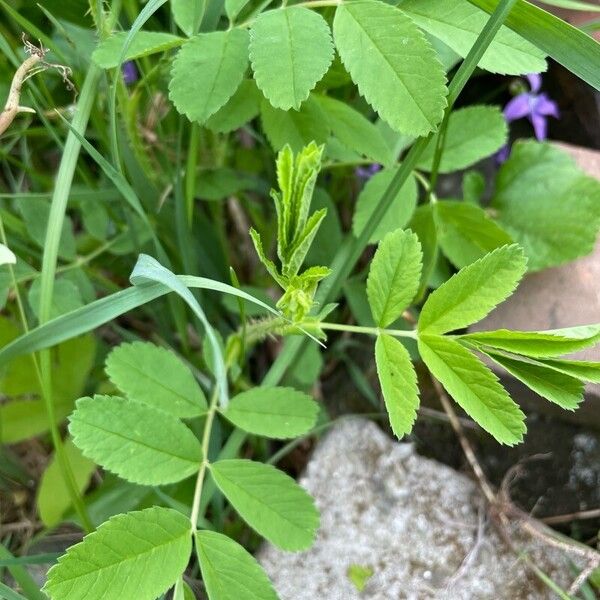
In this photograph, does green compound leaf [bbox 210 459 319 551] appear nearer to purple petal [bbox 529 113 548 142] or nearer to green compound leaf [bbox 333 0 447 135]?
green compound leaf [bbox 333 0 447 135]

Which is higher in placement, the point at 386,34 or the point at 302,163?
the point at 386,34

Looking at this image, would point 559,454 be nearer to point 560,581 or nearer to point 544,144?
point 560,581

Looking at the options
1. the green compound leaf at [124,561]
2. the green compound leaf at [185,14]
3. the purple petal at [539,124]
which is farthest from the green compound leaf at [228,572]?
the purple petal at [539,124]

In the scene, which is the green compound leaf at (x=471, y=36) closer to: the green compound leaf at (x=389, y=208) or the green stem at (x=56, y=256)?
the green compound leaf at (x=389, y=208)

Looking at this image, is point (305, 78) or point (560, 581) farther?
point (560, 581)

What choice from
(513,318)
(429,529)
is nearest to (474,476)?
(429,529)

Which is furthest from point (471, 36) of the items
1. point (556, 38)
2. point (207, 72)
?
point (207, 72)
